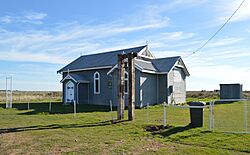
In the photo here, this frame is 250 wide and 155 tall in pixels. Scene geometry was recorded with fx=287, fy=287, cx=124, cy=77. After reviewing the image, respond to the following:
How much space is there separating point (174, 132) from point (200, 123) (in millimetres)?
1706

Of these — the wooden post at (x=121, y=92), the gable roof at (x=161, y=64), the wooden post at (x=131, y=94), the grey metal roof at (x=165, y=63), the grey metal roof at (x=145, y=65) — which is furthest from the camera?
the grey metal roof at (x=165, y=63)

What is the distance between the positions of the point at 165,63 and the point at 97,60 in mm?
7626

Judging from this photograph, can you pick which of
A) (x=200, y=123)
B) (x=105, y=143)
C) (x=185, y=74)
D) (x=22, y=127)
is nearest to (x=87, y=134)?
(x=105, y=143)

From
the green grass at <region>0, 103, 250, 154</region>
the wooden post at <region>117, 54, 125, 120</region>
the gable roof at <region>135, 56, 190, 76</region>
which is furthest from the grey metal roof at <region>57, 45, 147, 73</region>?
the green grass at <region>0, 103, 250, 154</region>

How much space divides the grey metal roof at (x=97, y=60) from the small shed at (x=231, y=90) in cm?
1270

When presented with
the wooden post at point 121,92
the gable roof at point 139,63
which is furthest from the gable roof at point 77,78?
the wooden post at point 121,92

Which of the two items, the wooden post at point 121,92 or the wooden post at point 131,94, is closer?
the wooden post at point 131,94

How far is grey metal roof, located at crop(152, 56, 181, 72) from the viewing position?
2688 centimetres

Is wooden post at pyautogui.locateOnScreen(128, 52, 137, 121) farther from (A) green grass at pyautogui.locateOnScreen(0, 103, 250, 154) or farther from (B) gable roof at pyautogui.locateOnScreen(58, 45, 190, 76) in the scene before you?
(B) gable roof at pyautogui.locateOnScreen(58, 45, 190, 76)

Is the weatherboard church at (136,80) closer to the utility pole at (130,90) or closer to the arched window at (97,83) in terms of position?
the arched window at (97,83)

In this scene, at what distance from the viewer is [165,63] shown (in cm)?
2811

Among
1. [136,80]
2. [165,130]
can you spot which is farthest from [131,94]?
[136,80]

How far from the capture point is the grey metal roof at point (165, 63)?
26.9 m

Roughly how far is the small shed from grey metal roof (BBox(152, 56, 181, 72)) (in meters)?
9.78
